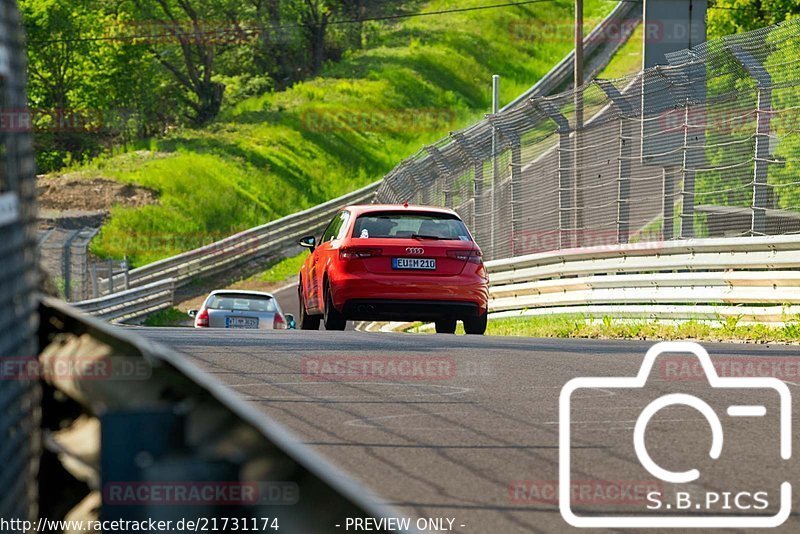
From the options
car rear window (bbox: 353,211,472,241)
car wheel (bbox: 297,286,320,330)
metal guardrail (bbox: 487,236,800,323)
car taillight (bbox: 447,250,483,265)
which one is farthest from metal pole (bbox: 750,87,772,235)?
car wheel (bbox: 297,286,320,330)

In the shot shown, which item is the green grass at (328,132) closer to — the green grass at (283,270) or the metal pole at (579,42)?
the green grass at (283,270)

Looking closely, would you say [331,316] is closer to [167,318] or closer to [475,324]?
[475,324]

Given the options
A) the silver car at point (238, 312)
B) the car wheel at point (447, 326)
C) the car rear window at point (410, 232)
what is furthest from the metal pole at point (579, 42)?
the car rear window at point (410, 232)

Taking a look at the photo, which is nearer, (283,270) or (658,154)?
(658,154)

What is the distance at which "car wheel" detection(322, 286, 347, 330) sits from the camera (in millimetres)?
16125

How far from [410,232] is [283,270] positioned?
112 feet

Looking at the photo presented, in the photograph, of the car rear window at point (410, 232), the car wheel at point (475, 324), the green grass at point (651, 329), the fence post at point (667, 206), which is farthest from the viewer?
the fence post at point (667, 206)

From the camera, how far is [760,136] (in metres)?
16.3

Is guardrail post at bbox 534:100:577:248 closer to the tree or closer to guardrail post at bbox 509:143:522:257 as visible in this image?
guardrail post at bbox 509:143:522:257

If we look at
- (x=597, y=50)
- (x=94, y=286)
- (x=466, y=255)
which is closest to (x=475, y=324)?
(x=466, y=255)

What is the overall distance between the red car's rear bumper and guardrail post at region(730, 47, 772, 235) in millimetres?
3397

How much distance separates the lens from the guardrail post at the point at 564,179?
20484mm

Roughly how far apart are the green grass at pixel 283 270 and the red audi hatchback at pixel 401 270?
107ft

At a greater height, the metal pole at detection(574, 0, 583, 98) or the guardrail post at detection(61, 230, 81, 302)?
the metal pole at detection(574, 0, 583, 98)
